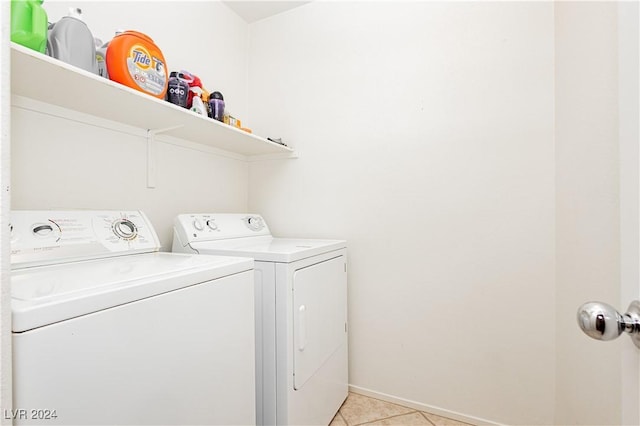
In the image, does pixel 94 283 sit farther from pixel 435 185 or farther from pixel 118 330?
pixel 435 185

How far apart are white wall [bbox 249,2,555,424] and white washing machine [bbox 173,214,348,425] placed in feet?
0.96

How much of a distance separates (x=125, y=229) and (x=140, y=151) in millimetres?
485

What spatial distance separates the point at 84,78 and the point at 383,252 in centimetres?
166

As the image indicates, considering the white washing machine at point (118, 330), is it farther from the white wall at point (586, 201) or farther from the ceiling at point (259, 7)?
the ceiling at point (259, 7)

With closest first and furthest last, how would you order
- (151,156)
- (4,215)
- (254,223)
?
(4,215)
(151,156)
(254,223)

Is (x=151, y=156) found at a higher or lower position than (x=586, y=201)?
higher

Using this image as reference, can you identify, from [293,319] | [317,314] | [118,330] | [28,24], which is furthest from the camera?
[317,314]

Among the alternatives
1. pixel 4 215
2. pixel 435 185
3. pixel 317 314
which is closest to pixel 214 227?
pixel 317 314

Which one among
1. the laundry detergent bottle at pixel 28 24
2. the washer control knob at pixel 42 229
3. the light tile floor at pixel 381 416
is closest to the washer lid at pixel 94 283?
the washer control knob at pixel 42 229

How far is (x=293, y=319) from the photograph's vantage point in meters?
1.31

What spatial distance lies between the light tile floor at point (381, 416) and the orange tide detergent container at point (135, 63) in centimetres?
196

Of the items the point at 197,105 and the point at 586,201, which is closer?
the point at 586,201

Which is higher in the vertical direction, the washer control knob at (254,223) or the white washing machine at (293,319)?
the washer control knob at (254,223)

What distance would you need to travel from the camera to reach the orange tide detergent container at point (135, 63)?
3.80ft
